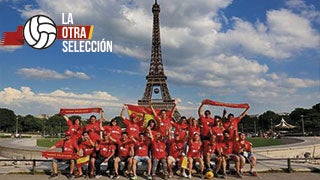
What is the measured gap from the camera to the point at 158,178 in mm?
10031

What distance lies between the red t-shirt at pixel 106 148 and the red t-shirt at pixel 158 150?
1.25m

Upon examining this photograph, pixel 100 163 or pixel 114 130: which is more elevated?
pixel 114 130

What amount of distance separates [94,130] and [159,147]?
7.25 feet

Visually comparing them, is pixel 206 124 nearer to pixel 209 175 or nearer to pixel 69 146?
pixel 209 175

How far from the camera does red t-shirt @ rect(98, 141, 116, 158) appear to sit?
10.2 metres

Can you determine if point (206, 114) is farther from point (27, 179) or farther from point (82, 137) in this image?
point (27, 179)

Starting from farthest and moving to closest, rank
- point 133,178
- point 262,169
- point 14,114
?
1. point 14,114
2. point 262,169
3. point 133,178

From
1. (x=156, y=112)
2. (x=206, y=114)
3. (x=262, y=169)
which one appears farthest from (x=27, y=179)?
(x=262, y=169)

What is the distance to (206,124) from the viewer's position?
1086cm

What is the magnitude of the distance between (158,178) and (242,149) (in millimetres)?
2793

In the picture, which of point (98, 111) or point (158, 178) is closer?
point (158, 178)

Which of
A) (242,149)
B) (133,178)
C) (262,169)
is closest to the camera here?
(133,178)

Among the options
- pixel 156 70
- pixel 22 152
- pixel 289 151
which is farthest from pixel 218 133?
pixel 156 70

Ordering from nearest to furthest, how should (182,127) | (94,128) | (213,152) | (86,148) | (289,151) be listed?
(86,148), (213,152), (94,128), (182,127), (289,151)
